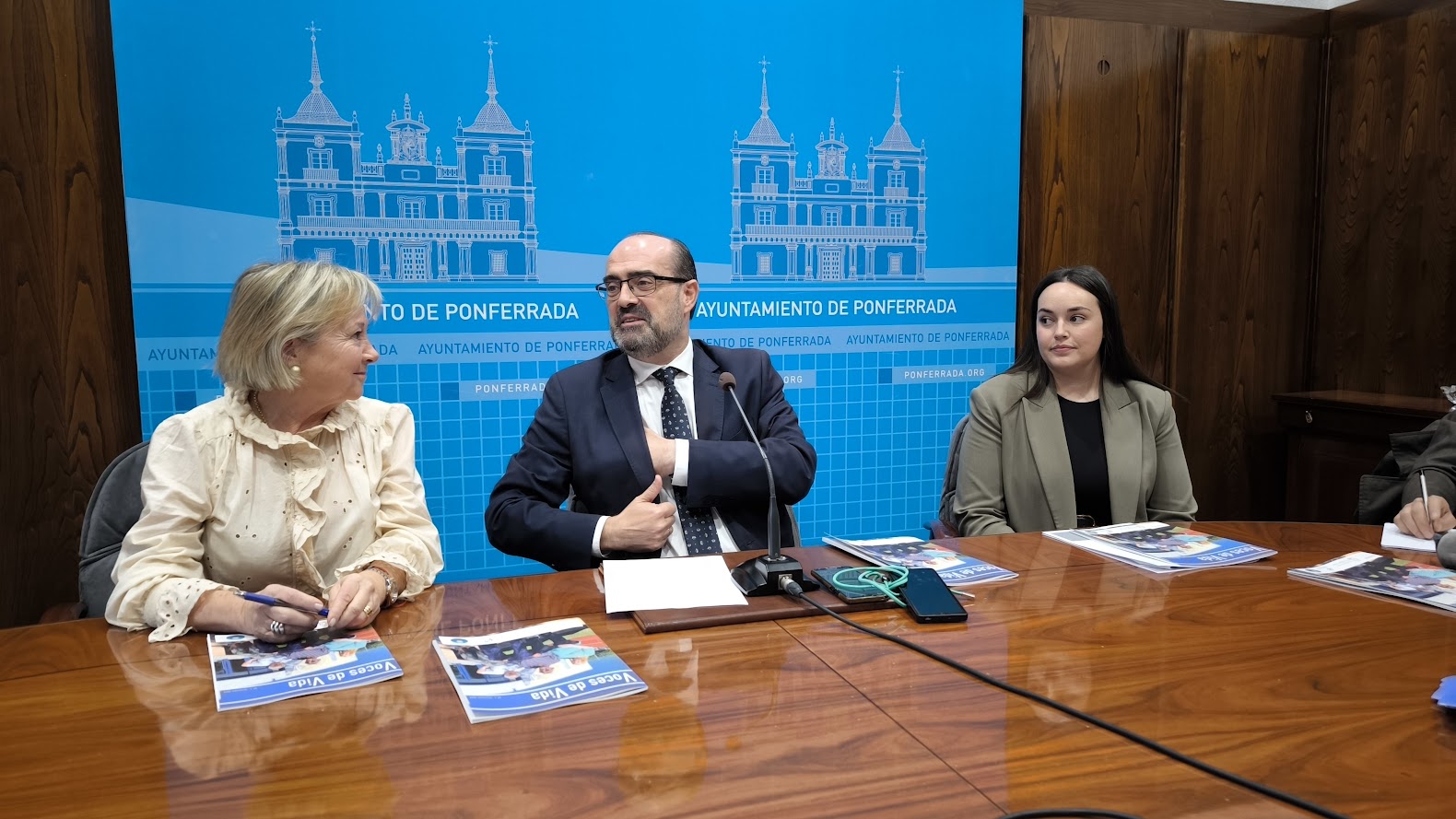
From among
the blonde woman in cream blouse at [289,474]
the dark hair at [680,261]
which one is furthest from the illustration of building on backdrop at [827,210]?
the blonde woman in cream blouse at [289,474]

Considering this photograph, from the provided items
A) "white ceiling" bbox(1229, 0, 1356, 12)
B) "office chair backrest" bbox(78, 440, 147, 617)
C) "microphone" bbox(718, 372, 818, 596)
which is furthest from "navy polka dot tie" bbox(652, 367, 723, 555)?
"white ceiling" bbox(1229, 0, 1356, 12)

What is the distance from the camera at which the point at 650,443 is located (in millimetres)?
2141

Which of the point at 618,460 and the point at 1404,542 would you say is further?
the point at 618,460

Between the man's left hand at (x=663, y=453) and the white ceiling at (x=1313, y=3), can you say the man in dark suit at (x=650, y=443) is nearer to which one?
the man's left hand at (x=663, y=453)

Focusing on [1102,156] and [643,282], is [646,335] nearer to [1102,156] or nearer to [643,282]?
[643,282]

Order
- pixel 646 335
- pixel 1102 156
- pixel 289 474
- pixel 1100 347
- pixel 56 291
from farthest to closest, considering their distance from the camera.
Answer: pixel 1102 156 < pixel 56 291 < pixel 1100 347 < pixel 646 335 < pixel 289 474

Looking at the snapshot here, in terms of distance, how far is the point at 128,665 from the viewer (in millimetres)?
1282

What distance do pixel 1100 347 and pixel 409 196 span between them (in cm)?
216

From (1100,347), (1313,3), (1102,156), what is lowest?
(1100,347)

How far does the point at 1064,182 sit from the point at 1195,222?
0.66 meters

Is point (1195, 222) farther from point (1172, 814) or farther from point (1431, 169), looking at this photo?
point (1172, 814)

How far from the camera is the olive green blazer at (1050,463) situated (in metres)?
2.44

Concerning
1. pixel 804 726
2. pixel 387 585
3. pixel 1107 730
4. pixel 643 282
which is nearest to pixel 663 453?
pixel 643 282

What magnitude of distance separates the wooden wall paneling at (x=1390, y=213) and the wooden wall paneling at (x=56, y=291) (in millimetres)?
4643
